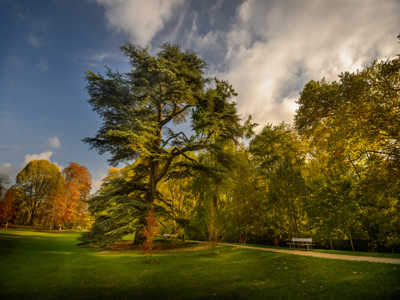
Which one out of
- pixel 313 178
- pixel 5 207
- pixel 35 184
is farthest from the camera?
pixel 35 184

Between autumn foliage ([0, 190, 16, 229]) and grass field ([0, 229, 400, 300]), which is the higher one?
autumn foliage ([0, 190, 16, 229])

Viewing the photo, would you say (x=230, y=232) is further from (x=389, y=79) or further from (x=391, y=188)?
(x=389, y=79)

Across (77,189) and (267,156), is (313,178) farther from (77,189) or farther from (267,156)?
(77,189)

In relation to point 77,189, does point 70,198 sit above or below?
below

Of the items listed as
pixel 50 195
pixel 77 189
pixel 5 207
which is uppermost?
pixel 77 189

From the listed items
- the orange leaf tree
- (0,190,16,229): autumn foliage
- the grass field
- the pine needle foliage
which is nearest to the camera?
the grass field

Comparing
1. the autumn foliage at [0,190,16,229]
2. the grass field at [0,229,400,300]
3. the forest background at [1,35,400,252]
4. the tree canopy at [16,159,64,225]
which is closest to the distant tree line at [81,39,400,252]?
the forest background at [1,35,400,252]

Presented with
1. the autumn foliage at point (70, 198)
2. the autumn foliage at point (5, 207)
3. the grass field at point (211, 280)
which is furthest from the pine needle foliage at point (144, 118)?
the autumn foliage at point (5, 207)

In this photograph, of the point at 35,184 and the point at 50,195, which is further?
the point at 35,184

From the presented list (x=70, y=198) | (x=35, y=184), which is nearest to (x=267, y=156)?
(x=70, y=198)

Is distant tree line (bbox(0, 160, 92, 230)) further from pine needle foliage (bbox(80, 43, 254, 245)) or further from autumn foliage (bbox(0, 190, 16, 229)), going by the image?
pine needle foliage (bbox(80, 43, 254, 245))

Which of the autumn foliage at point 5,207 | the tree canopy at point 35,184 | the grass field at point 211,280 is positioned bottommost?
the grass field at point 211,280

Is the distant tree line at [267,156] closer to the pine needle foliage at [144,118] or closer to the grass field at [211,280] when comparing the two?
the pine needle foliage at [144,118]

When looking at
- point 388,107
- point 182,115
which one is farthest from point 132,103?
point 388,107
